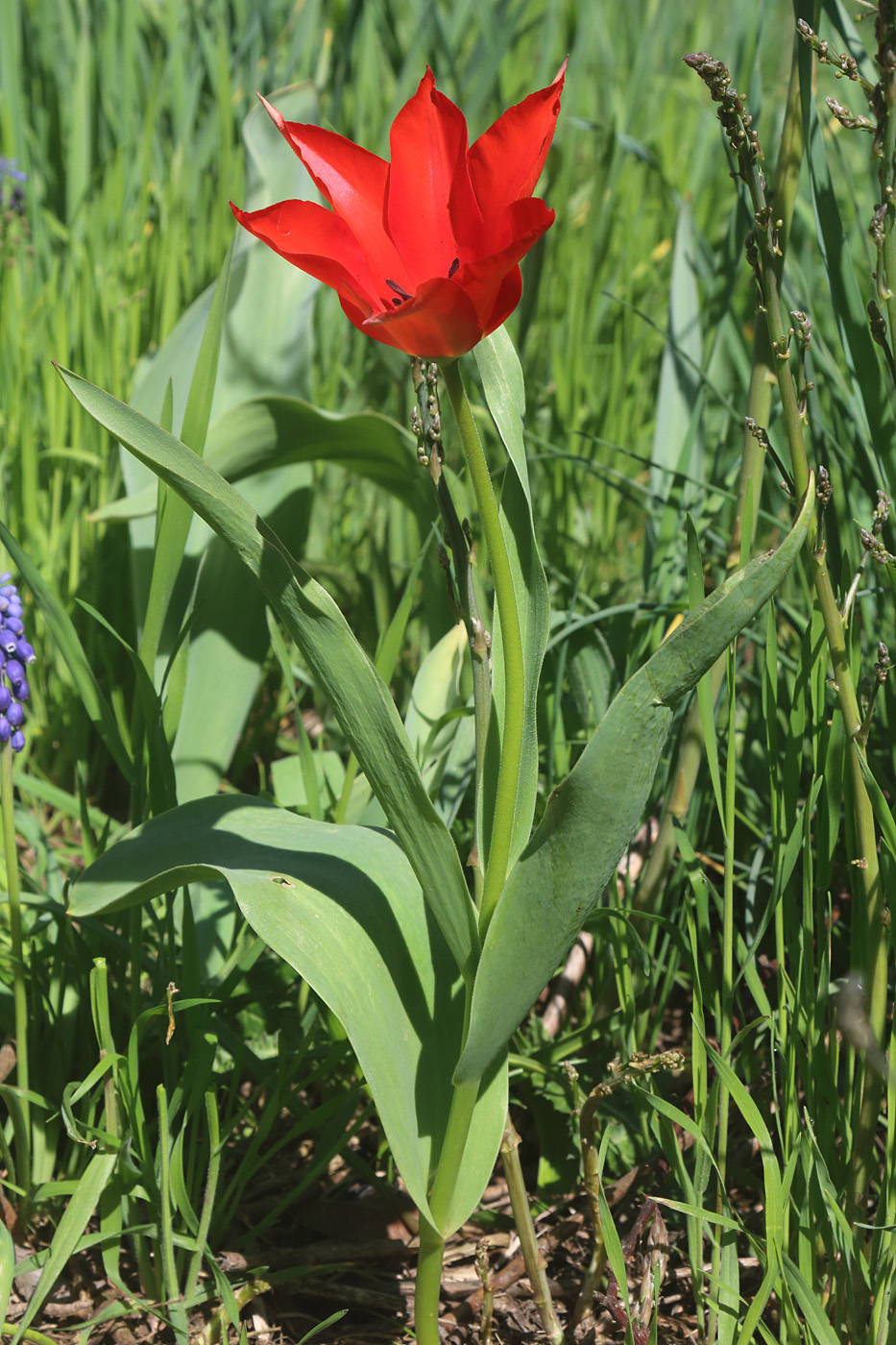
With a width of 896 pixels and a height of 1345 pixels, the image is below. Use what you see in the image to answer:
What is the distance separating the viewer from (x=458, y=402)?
0.63 metres

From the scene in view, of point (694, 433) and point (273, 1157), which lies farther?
point (694, 433)

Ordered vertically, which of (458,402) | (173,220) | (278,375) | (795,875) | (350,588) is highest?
(173,220)

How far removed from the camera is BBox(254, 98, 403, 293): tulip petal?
631mm

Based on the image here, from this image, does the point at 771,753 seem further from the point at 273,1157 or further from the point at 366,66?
the point at 366,66

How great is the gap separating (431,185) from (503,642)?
0.91ft

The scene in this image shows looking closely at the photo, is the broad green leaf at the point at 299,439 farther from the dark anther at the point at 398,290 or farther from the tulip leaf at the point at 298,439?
the dark anther at the point at 398,290

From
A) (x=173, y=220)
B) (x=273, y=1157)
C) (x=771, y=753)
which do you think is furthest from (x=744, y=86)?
(x=273, y=1157)

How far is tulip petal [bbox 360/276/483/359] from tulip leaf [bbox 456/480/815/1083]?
0.20 m

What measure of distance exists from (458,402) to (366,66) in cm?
211

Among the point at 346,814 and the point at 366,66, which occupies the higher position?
the point at 366,66

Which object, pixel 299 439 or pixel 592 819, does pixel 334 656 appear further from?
pixel 299 439

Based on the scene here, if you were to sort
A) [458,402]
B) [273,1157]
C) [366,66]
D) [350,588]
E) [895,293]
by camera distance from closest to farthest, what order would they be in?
[458,402] < [895,293] < [273,1157] < [350,588] < [366,66]

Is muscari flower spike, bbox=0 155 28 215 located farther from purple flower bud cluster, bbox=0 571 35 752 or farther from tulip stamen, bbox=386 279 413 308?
tulip stamen, bbox=386 279 413 308

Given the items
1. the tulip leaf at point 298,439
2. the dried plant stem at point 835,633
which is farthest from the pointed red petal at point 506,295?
the tulip leaf at point 298,439
